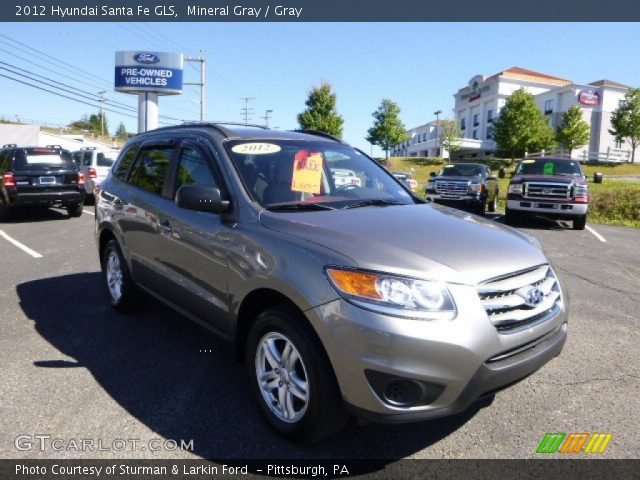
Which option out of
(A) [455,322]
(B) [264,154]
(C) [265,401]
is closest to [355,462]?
(C) [265,401]

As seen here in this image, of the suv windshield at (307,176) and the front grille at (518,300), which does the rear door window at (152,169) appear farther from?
the front grille at (518,300)

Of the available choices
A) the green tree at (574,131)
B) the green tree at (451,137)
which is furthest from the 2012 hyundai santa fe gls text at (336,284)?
the green tree at (451,137)

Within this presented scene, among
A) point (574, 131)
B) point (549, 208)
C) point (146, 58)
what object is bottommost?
point (549, 208)

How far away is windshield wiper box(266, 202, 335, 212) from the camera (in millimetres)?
3211

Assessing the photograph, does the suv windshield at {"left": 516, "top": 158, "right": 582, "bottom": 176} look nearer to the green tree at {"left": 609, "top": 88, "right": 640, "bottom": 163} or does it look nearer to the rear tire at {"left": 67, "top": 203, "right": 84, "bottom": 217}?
the rear tire at {"left": 67, "top": 203, "right": 84, "bottom": 217}

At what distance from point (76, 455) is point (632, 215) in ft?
53.3

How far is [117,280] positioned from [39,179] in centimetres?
897

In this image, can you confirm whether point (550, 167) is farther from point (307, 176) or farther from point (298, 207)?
point (298, 207)

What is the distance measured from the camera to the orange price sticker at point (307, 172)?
3561 millimetres

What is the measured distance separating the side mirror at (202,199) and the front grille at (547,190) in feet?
37.7

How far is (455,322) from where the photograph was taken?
237 centimetres

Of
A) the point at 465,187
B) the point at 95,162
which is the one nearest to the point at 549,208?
the point at 465,187

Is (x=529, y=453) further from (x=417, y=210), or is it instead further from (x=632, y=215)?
(x=632, y=215)

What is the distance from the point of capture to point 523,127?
5606 cm
